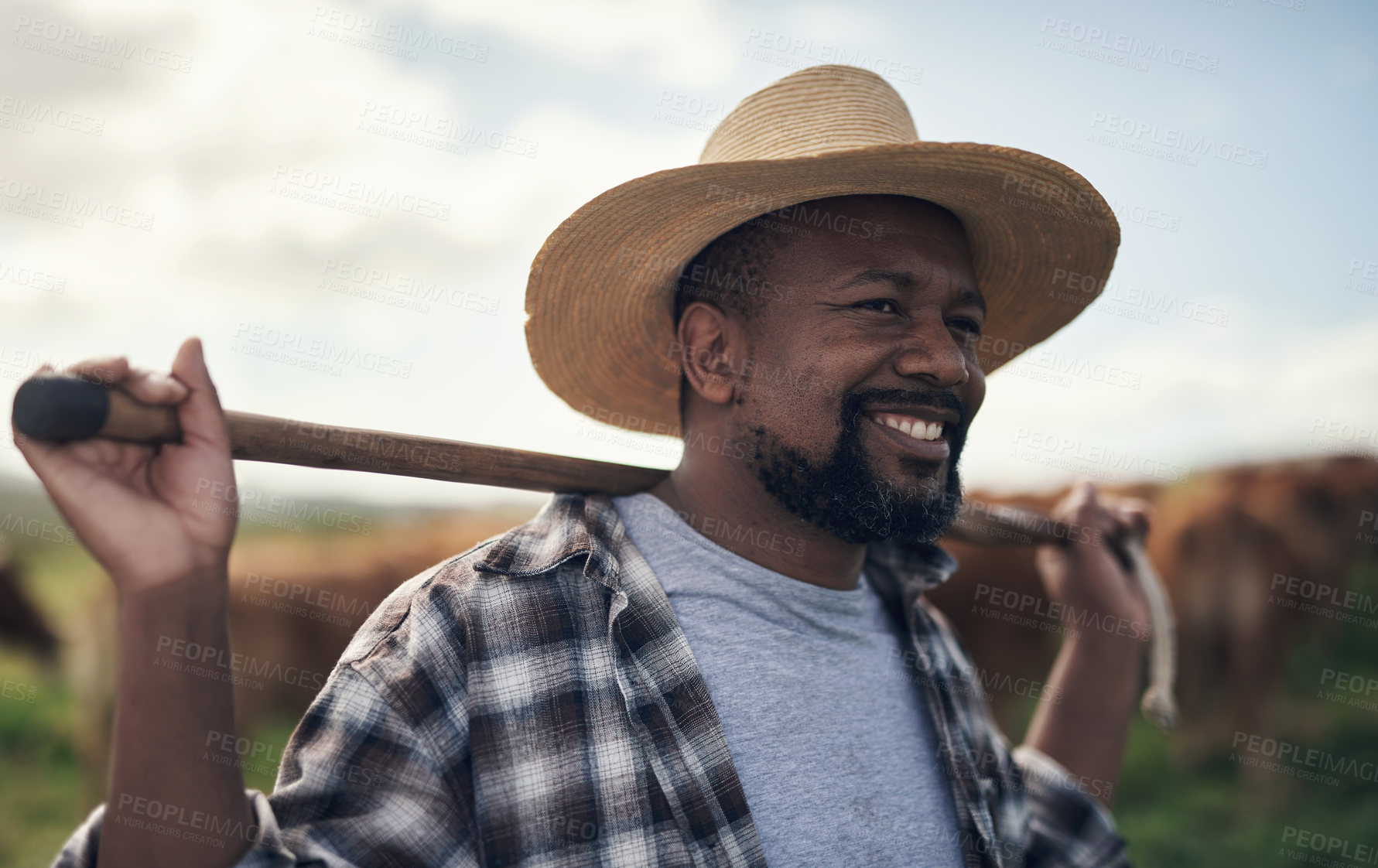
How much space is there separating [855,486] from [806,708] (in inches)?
21.3

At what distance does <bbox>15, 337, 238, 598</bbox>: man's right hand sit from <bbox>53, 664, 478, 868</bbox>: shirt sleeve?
36 cm

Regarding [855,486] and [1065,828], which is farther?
[1065,828]

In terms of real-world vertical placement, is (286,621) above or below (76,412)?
below

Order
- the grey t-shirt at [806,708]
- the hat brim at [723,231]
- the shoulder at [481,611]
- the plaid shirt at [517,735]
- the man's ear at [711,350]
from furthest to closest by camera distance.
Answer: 1. the man's ear at [711,350]
2. the hat brim at [723,231]
3. the grey t-shirt at [806,708]
4. the shoulder at [481,611]
5. the plaid shirt at [517,735]

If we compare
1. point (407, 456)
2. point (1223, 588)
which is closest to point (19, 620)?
point (407, 456)

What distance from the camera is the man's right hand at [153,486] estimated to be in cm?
112

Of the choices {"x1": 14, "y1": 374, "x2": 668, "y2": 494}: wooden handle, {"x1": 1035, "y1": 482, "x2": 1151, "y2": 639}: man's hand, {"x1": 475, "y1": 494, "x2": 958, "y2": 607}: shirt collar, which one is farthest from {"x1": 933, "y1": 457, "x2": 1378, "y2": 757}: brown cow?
{"x1": 14, "y1": 374, "x2": 668, "y2": 494}: wooden handle

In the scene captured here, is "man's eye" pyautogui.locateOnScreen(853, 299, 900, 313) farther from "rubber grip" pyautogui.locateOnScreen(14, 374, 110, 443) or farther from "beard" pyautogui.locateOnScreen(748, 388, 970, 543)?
"rubber grip" pyautogui.locateOnScreen(14, 374, 110, 443)

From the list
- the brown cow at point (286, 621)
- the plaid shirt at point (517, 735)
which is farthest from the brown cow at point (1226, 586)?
the plaid shirt at point (517, 735)

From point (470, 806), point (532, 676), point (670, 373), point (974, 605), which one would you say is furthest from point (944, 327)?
point (974, 605)

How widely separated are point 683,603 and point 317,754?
0.83 metres

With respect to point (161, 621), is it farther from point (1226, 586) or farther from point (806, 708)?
point (1226, 586)

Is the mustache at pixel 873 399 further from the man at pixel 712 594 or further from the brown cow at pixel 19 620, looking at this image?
the brown cow at pixel 19 620

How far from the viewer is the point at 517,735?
1.49 metres
